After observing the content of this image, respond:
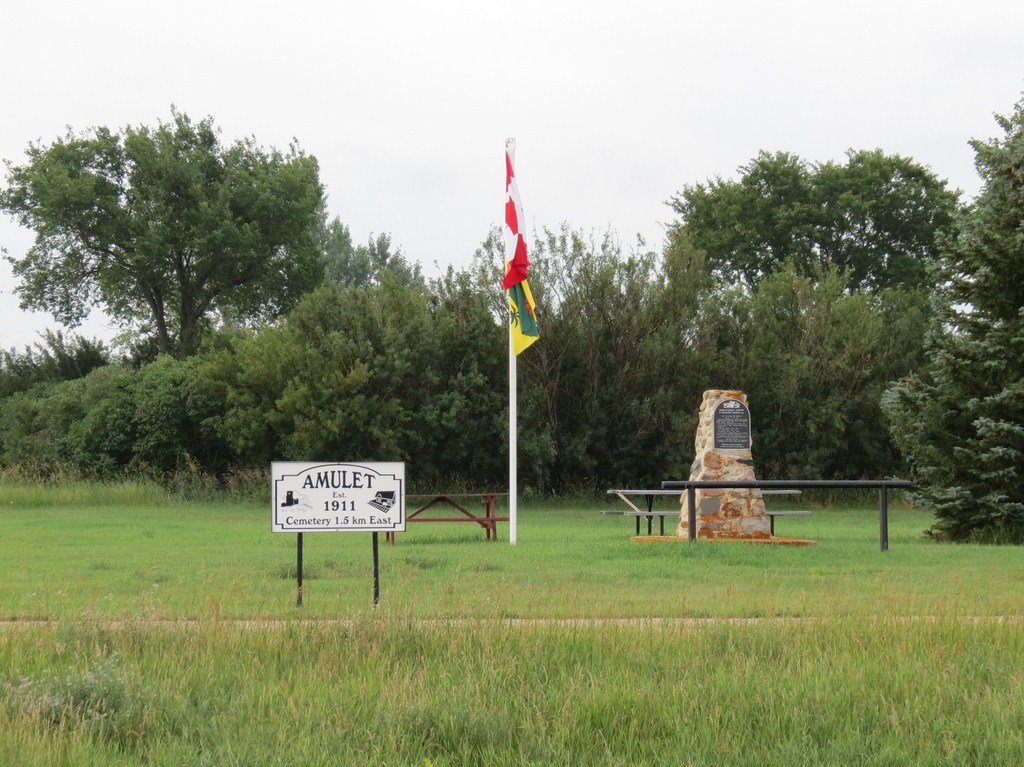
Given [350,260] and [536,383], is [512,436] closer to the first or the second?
[536,383]

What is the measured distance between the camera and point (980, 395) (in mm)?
20922

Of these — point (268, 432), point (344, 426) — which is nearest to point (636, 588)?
point (344, 426)

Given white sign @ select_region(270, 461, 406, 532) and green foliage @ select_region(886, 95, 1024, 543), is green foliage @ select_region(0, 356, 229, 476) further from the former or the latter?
white sign @ select_region(270, 461, 406, 532)

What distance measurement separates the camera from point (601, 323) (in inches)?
1415

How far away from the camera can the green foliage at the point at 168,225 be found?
167 feet

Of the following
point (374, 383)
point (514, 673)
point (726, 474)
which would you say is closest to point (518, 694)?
point (514, 673)

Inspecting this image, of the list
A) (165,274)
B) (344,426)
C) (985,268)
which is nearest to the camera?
(985,268)

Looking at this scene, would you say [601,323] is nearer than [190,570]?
No

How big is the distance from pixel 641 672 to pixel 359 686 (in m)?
1.79

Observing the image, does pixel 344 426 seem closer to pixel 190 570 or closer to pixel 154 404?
pixel 154 404

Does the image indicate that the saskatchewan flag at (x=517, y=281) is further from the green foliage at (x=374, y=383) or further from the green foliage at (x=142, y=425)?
the green foliage at (x=142, y=425)

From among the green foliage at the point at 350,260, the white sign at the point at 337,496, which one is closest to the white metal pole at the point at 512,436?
the white sign at the point at 337,496

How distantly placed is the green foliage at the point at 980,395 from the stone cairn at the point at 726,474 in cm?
325

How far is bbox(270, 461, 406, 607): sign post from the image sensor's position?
1064 cm
